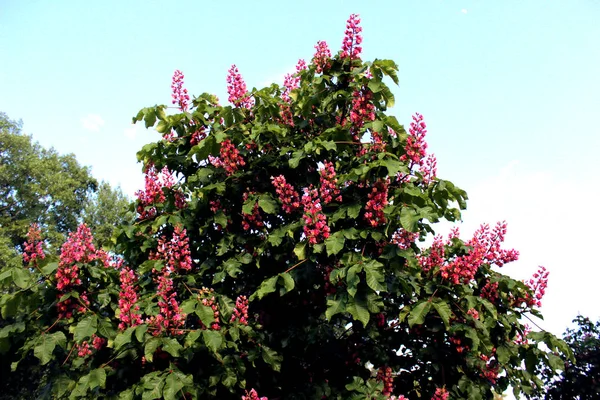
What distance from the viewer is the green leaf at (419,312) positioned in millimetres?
5320

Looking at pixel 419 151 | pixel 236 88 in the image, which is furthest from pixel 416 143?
pixel 236 88

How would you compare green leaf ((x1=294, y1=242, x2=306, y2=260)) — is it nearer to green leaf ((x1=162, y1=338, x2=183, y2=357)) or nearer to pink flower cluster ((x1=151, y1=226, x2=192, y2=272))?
pink flower cluster ((x1=151, y1=226, x2=192, y2=272))

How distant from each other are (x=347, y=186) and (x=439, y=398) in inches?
109

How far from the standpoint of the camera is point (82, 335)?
5.26 meters

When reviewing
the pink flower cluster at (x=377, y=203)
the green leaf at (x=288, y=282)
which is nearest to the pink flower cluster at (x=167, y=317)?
the green leaf at (x=288, y=282)

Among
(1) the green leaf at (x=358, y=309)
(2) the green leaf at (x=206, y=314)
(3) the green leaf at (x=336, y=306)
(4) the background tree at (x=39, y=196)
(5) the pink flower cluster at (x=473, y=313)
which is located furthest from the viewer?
(4) the background tree at (x=39, y=196)

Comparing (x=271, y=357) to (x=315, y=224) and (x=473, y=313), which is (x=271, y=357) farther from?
(x=473, y=313)

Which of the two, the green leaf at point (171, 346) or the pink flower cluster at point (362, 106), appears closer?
the green leaf at point (171, 346)

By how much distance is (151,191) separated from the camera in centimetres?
708

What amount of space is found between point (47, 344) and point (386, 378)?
12.7ft

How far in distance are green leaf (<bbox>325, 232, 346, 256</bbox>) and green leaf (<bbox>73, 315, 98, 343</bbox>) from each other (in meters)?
2.68

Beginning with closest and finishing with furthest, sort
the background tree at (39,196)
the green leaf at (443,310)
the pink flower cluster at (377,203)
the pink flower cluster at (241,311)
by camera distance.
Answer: the green leaf at (443,310) < the pink flower cluster at (377,203) < the pink flower cluster at (241,311) < the background tree at (39,196)

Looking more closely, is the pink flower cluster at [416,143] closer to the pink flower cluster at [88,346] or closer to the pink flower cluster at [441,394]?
the pink flower cluster at [441,394]

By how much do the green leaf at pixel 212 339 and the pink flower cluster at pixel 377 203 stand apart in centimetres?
206
